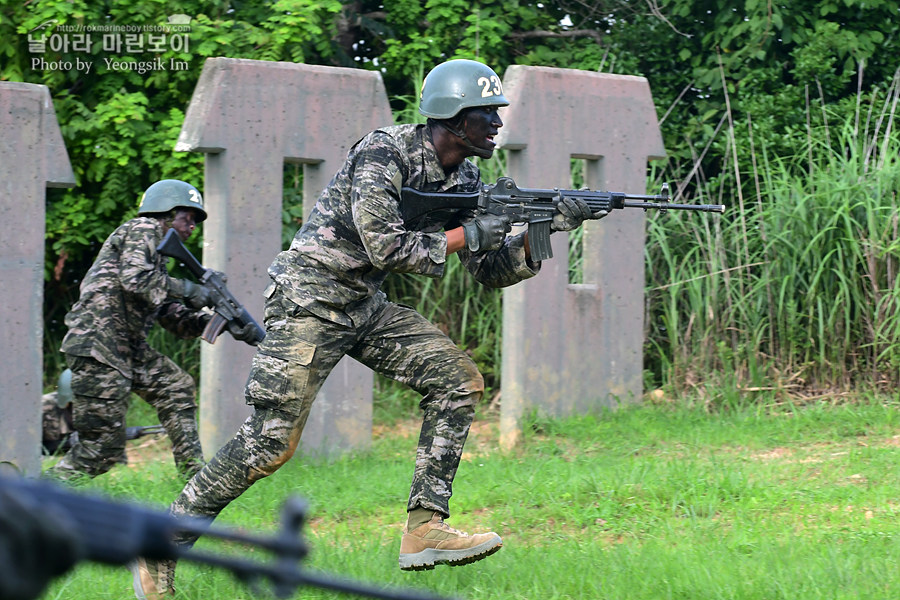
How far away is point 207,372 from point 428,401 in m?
2.86

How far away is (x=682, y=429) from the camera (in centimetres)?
724

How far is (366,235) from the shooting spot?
4.15 meters

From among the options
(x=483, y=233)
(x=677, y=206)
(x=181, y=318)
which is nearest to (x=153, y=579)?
(x=483, y=233)

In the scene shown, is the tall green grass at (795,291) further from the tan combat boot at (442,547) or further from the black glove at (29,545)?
the black glove at (29,545)

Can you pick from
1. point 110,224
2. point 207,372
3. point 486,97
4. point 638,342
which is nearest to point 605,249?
point 638,342

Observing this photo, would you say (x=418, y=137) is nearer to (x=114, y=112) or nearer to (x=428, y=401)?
(x=428, y=401)

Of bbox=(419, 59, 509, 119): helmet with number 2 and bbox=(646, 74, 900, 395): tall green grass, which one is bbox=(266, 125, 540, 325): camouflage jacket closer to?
bbox=(419, 59, 509, 119): helmet with number 2

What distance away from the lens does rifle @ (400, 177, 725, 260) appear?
438 centimetres

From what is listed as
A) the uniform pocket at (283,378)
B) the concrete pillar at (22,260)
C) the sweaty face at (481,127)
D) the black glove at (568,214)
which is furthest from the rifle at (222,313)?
the sweaty face at (481,127)

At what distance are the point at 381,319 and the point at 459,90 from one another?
983 mm

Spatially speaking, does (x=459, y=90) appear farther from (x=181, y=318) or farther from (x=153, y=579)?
(x=181, y=318)

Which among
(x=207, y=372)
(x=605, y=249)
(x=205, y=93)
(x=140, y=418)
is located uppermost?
(x=205, y=93)

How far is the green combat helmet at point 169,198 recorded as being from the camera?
6535 mm

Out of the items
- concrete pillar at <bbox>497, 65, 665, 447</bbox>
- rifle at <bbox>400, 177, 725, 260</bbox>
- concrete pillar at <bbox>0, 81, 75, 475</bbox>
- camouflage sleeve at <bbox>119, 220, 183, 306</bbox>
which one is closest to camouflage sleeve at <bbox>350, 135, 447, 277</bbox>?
rifle at <bbox>400, 177, 725, 260</bbox>
